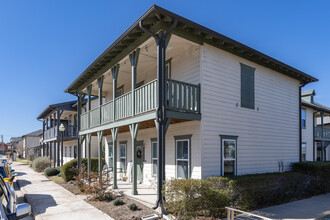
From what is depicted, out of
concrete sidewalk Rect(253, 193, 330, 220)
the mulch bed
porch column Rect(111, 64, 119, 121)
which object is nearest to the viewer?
the mulch bed

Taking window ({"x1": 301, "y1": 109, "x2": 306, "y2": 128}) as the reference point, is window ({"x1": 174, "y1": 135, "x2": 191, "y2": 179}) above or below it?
below

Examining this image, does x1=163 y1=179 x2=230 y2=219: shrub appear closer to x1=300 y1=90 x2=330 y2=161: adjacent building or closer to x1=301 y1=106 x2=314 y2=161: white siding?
x1=300 y1=90 x2=330 y2=161: adjacent building

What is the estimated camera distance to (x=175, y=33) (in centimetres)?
884

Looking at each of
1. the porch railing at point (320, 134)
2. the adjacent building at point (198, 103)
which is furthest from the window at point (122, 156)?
the porch railing at point (320, 134)

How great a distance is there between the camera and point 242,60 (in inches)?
445

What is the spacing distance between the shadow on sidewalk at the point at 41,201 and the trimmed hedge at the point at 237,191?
184 inches

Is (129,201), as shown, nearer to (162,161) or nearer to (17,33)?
(162,161)

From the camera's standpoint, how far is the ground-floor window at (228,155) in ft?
32.9

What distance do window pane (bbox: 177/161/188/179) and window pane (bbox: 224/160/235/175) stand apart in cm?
159

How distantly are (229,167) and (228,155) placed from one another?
49cm

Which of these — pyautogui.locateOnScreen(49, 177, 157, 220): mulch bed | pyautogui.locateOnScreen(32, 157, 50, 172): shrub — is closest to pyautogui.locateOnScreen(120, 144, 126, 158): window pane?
pyautogui.locateOnScreen(49, 177, 157, 220): mulch bed

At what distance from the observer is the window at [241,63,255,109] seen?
1121cm

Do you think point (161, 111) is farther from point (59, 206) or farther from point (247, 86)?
point (59, 206)

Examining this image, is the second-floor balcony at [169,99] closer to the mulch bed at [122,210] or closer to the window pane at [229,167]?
A: the window pane at [229,167]
